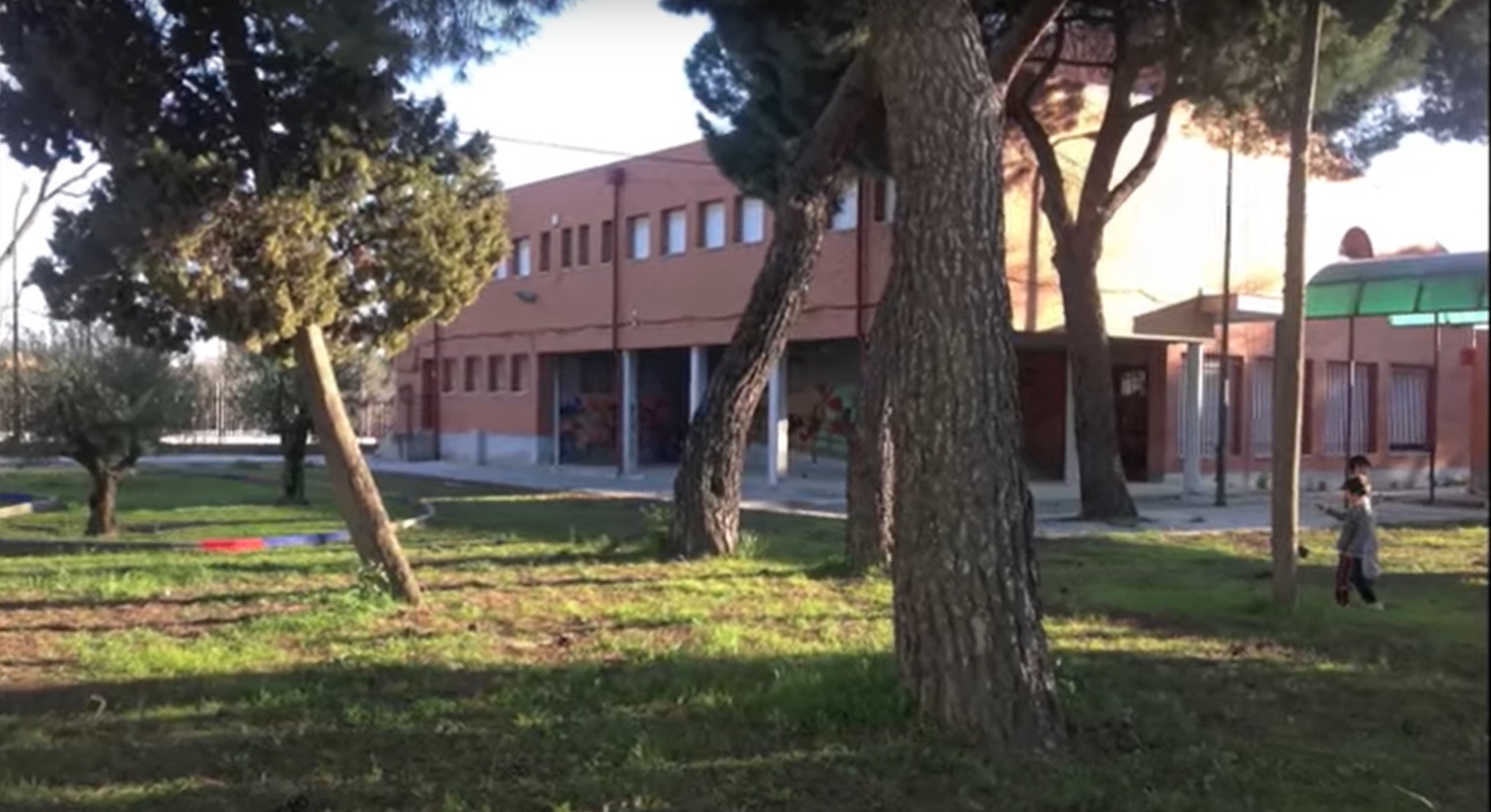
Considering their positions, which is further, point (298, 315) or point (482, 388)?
point (482, 388)

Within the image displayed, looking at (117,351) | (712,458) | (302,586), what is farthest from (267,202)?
(117,351)

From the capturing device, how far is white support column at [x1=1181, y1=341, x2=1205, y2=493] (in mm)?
30438

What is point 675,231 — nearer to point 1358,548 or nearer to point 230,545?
point 230,545

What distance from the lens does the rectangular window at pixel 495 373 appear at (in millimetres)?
41938

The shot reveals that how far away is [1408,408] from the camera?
36000 millimetres

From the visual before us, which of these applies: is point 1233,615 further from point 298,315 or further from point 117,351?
point 117,351

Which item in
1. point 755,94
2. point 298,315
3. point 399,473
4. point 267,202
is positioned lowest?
point 399,473

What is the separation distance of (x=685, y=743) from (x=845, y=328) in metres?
22.1

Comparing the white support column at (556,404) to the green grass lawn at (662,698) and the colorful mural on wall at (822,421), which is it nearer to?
the colorful mural on wall at (822,421)

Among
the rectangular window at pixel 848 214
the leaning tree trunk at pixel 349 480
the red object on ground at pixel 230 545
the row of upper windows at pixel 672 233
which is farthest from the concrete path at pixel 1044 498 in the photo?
the leaning tree trunk at pixel 349 480

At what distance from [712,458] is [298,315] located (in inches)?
187

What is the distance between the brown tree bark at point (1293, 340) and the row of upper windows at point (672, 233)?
585 inches

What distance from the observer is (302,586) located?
38.6ft

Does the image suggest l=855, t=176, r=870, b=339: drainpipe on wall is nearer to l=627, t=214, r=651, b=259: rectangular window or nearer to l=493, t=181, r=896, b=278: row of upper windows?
l=493, t=181, r=896, b=278: row of upper windows
